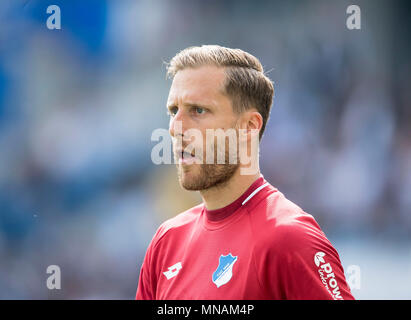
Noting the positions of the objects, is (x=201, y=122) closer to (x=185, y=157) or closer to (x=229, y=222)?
(x=185, y=157)

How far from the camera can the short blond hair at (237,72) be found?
237 centimetres

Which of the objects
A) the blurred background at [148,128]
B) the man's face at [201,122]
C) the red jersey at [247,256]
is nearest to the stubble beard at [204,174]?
the man's face at [201,122]

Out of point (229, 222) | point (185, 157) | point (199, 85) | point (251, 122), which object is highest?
point (199, 85)

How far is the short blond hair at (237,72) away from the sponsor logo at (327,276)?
2.49ft

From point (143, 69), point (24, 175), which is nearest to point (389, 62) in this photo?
point (143, 69)

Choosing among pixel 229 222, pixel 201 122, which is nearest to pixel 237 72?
pixel 201 122

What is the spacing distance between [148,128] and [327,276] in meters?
4.83

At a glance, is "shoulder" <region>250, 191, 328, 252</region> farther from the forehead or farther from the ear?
the forehead

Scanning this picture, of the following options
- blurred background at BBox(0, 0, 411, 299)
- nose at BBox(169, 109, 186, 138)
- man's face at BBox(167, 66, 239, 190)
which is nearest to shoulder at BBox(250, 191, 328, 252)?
man's face at BBox(167, 66, 239, 190)

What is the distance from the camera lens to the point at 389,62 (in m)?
6.56

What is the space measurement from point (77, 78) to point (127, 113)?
29.7 inches

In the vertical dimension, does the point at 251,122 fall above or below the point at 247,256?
above

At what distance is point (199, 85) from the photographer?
232cm
